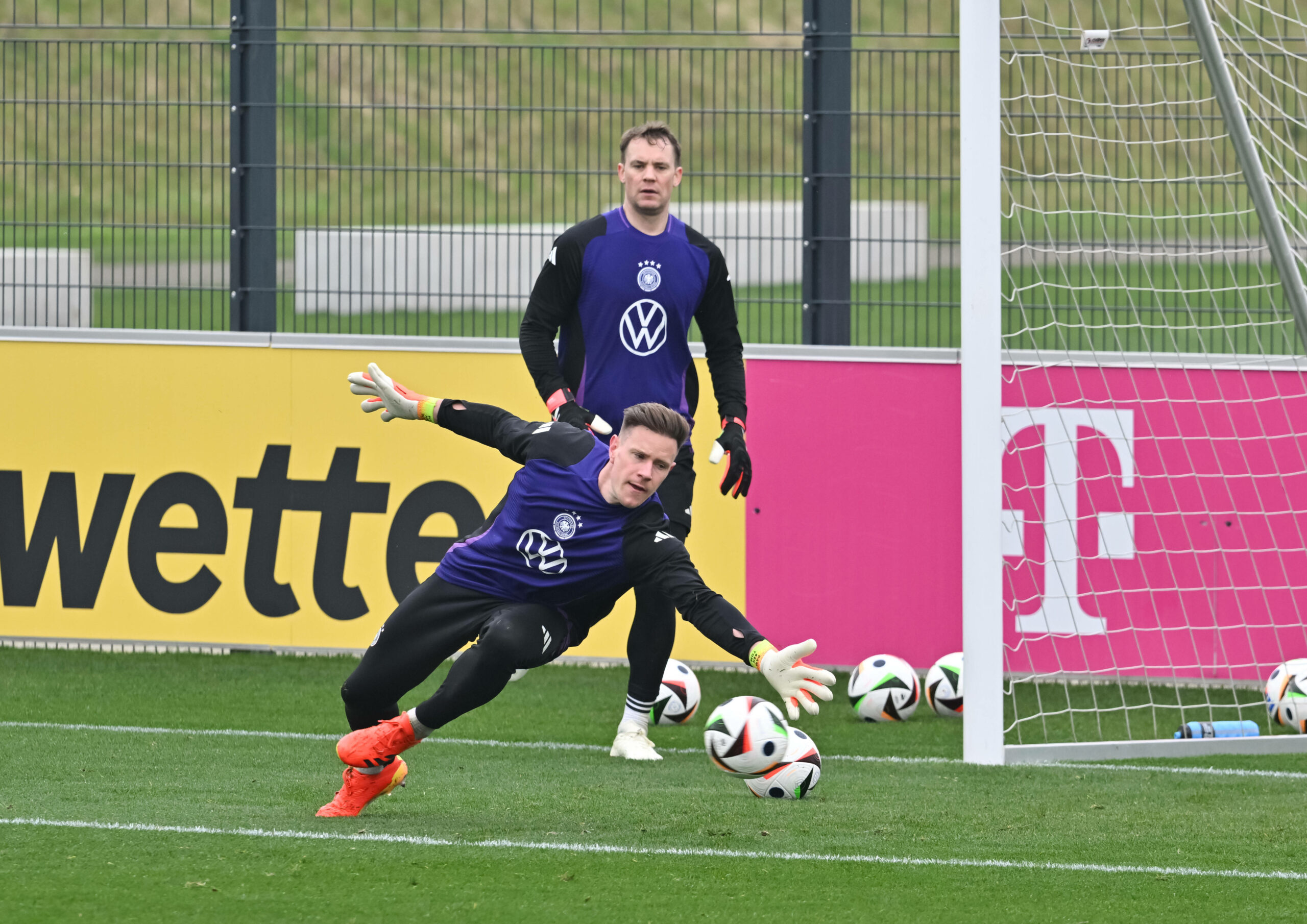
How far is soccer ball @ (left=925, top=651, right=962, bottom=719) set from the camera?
295 inches

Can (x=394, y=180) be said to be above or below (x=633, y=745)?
above

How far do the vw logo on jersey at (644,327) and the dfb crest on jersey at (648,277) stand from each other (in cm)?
5

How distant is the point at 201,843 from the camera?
15.8 feet

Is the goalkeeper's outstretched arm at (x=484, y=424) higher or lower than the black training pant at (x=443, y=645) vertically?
higher

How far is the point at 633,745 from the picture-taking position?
21.0 ft

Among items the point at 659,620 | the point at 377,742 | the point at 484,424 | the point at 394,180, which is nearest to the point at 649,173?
the point at 484,424

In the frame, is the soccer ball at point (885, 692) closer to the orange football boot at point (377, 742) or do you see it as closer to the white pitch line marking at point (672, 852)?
the white pitch line marking at point (672, 852)

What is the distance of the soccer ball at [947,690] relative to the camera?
7.48 meters

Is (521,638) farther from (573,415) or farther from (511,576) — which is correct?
(573,415)

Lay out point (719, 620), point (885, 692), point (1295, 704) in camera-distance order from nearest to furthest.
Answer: point (719, 620)
point (1295, 704)
point (885, 692)

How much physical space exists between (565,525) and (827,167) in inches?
163

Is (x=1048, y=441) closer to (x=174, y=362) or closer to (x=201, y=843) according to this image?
(x=174, y=362)

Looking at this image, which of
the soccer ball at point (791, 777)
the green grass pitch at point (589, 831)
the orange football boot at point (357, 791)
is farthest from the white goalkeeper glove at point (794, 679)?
the orange football boot at point (357, 791)

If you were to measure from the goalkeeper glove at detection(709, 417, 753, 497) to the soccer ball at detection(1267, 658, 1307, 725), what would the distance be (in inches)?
95.8
